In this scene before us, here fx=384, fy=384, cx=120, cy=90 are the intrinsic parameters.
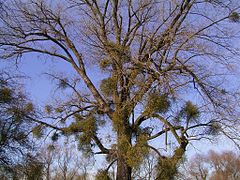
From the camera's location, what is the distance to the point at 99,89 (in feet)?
27.0

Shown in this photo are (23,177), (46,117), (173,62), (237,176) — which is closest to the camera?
(173,62)

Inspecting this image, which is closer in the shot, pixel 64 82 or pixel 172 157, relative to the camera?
pixel 172 157

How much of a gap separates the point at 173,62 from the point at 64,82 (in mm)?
2865

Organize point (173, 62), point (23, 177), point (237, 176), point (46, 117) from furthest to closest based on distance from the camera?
point (237, 176), point (46, 117), point (23, 177), point (173, 62)

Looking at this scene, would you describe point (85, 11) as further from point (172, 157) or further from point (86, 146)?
point (172, 157)

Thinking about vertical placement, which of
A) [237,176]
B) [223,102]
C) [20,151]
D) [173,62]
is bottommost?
[20,151]

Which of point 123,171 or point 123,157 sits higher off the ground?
point 123,157

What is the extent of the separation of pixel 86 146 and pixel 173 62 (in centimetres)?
257

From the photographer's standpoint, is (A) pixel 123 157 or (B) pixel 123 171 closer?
(A) pixel 123 157

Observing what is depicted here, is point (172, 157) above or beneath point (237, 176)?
beneath

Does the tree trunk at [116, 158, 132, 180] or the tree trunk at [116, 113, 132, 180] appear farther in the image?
the tree trunk at [116, 158, 132, 180]

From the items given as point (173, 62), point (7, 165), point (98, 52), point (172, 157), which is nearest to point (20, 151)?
point (7, 165)

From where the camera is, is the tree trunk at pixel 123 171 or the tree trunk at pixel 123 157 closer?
the tree trunk at pixel 123 157

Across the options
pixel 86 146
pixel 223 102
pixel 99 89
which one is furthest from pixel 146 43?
pixel 86 146
